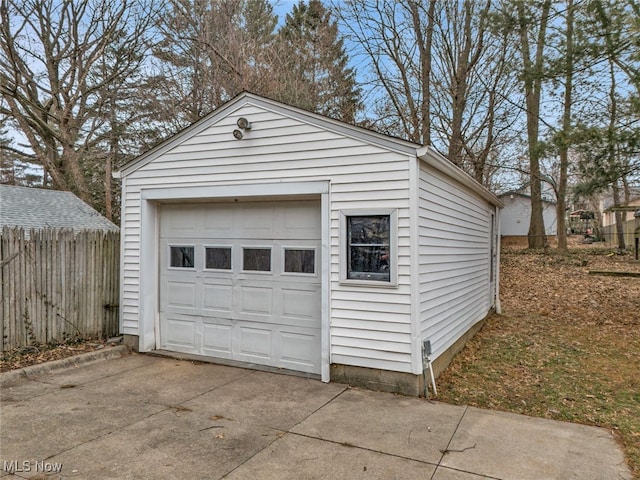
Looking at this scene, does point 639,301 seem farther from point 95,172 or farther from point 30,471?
point 95,172

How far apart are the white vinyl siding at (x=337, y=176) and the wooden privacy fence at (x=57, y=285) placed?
5.94 feet

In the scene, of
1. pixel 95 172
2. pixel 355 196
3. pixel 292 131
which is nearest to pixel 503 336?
pixel 355 196

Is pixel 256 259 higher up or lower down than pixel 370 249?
lower down

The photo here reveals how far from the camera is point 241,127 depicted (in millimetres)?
5242

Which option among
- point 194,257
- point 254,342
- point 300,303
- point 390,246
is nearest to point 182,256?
point 194,257

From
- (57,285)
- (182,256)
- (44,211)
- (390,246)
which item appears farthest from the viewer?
(44,211)

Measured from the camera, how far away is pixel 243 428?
359 cm

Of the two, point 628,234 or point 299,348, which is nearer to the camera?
point 299,348

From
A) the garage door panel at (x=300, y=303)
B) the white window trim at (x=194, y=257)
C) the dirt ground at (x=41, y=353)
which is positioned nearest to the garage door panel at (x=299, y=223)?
the garage door panel at (x=300, y=303)

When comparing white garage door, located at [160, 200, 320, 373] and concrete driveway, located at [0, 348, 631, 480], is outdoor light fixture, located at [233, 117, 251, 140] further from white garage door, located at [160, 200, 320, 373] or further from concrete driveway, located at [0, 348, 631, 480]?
concrete driveway, located at [0, 348, 631, 480]

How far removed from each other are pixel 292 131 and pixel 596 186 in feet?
20.1

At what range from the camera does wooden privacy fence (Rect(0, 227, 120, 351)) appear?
17.8 ft

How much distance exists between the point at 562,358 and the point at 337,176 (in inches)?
170

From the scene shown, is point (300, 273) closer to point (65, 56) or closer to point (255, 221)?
point (255, 221)
